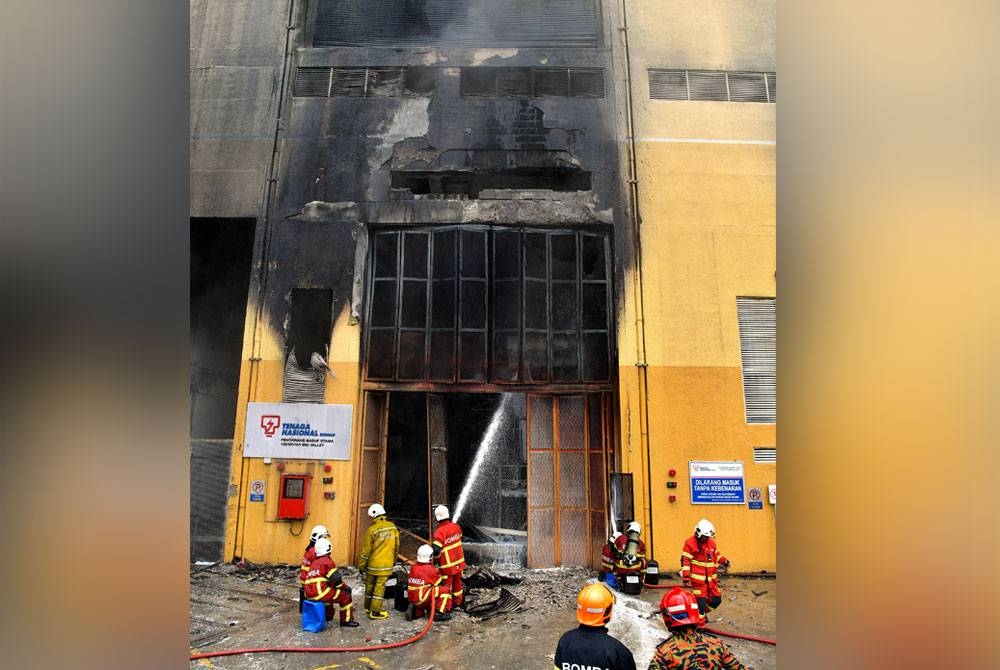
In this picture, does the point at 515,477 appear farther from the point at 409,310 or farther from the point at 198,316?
the point at 198,316

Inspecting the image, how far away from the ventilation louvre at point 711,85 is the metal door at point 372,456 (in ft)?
19.0

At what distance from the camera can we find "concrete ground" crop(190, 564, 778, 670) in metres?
6.04

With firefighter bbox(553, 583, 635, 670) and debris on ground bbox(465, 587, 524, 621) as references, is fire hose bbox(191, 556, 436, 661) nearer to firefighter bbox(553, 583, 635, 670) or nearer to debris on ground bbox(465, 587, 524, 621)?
debris on ground bbox(465, 587, 524, 621)

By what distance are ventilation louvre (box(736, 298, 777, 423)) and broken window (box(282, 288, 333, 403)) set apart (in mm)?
5548

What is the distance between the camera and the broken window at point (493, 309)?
850 cm

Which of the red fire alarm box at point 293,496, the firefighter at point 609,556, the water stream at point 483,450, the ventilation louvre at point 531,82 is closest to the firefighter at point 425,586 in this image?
the water stream at point 483,450

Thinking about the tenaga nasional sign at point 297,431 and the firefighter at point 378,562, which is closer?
the firefighter at point 378,562

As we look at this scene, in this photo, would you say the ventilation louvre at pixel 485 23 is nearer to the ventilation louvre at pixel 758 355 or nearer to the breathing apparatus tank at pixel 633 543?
the ventilation louvre at pixel 758 355

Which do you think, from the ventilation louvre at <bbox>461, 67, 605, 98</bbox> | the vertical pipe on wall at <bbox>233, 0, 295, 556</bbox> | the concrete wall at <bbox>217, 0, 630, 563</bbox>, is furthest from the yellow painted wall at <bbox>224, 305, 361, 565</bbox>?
the ventilation louvre at <bbox>461, 67, 605, 98</bbox>
